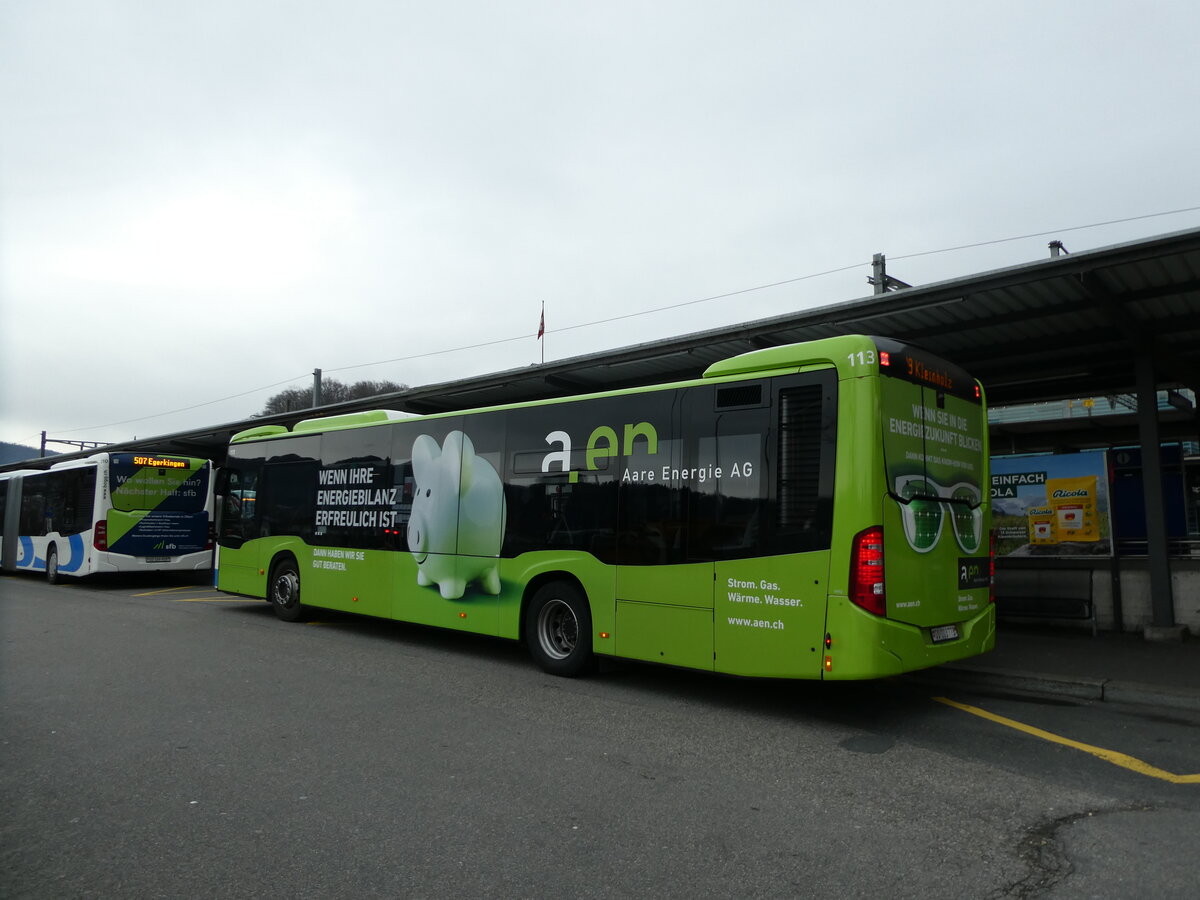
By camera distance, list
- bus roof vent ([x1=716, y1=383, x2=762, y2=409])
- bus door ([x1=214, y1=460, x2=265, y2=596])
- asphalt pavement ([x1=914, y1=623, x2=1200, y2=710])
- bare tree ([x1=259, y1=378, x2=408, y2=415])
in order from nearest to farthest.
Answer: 1. bus roof vent ([x1=716, y1=383, x2=762, y2=409])
2. asphalt pavement ([x1=914, y1=623, x2=1200, y2=710])
3. bus door ([x1=214, y1=460, x2=265, y2=596])
4. bare tree ([x1=259, y1=378, x2=408, y2=415])

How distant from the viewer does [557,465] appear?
29.0 feet

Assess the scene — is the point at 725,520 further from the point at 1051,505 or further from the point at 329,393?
the point at 329,393

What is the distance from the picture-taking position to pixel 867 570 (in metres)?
6.26

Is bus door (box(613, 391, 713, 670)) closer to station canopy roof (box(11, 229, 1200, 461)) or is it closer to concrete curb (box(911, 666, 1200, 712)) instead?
concrete curb (box(911, 666, 1200, 712))

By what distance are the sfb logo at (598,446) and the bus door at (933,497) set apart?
2.29 metres

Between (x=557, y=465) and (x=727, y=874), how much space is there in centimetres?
543

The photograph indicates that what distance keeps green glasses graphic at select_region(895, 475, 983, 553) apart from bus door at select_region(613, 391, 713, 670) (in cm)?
173

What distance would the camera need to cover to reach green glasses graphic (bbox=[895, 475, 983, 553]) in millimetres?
6637

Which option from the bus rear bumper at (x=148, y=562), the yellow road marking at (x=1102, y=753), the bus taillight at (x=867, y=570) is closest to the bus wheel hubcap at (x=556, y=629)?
the bus taillight at (x=867, y=570)

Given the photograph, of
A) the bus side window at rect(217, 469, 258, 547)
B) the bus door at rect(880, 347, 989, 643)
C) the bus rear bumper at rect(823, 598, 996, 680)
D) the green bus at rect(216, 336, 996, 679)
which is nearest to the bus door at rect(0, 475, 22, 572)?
the bus side window at rect(217, 469, 258, 547)

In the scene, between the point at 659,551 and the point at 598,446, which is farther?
the point at 598,446

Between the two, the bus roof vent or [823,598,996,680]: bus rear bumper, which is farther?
the bus roof vent

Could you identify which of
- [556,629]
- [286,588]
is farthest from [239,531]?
[556,629]

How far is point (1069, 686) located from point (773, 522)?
3.72m
